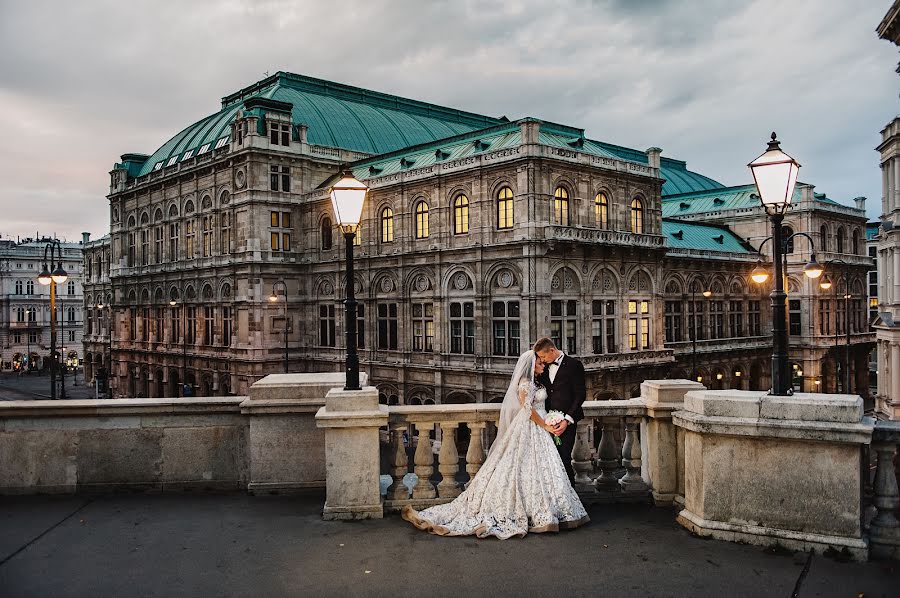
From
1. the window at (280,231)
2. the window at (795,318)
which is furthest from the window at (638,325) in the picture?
the window at (280,231)

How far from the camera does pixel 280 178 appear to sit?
52.1 metres

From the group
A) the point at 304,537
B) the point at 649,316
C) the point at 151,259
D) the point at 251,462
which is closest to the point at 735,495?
the point at 304,537

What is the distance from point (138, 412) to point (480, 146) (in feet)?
112

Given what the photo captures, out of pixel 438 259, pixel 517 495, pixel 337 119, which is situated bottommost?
pixel 517 495

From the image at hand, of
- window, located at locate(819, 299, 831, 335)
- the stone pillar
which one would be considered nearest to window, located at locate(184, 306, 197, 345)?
window, located at locate(819, 299, 831, 335)

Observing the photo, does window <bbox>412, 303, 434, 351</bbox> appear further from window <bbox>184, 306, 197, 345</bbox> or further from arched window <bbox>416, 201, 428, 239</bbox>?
window <bbox>184, 306, 197, 345</bbox>

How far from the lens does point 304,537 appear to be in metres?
7.78

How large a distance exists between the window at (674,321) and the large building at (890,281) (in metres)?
13.0

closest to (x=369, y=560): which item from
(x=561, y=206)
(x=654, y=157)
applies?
(x=561, y=206)

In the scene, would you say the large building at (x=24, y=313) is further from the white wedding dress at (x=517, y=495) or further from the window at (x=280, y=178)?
the white wedding dress at (x=517, y=495)

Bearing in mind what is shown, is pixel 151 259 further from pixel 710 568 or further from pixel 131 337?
Result: pixel 710 568

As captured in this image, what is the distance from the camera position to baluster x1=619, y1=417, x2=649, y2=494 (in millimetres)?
8953

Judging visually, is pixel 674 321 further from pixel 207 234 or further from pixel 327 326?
pixel 207 234

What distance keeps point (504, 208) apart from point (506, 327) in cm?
647
